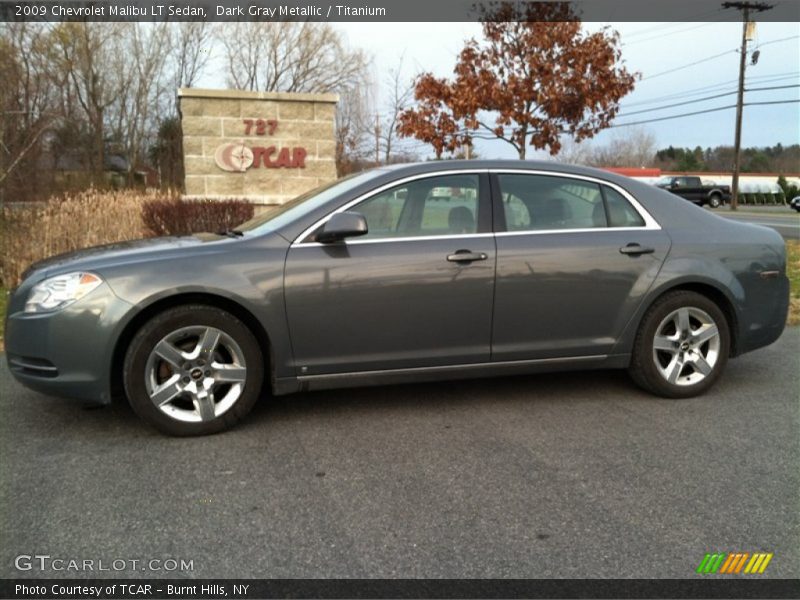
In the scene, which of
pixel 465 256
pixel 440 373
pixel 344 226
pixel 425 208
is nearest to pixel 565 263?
pixel 465 256

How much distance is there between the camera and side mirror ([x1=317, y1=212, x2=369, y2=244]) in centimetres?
386

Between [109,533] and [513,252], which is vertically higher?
[513,252]

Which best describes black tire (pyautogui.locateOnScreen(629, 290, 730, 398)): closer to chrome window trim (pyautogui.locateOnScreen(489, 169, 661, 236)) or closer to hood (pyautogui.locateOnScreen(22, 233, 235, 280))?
chrome window trim (pyautogui.locateOnScreen(489, 169, 661, 236))

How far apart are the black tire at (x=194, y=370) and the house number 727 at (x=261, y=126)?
394 inches

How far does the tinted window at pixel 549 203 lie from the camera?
4.35 meters

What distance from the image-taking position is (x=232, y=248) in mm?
3920

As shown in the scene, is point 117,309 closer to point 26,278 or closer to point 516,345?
point 26,278

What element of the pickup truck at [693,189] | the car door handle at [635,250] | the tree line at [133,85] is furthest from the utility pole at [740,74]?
the car door handle at [635,250]

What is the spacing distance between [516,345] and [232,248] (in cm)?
185

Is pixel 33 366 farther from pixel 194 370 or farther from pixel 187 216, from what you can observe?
pixel 187 216

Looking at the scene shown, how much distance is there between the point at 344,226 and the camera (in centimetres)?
385

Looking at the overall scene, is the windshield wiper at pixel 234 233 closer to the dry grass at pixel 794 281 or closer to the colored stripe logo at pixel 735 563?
the colored stripe logo at pixel 735 563

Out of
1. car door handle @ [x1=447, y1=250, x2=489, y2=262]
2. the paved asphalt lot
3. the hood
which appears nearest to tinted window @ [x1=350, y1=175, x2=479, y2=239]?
car door handle @ [x1=447, y1=250, x2=489, y2=262]

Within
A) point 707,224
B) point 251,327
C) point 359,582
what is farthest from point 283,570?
point 707,224
